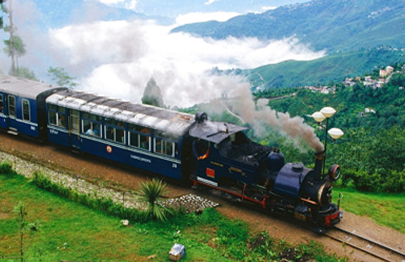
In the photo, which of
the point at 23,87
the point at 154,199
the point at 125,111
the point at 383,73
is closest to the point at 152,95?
the point at 23,87

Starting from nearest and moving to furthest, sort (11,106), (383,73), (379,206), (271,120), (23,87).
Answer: (379,206)
(271,120)
(23,87)
(11,106)
(383,73)

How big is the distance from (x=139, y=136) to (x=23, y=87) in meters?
8.19

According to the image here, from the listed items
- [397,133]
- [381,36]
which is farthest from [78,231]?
[381,36]

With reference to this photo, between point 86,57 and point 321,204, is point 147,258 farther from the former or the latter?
point 86,57

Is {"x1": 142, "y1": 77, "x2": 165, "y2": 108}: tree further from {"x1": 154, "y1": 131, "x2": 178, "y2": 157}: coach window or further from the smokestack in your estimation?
the smokestack

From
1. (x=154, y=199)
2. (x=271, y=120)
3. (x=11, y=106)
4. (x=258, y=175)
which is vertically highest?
(x=271, y=120)

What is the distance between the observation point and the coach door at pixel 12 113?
2021 cm

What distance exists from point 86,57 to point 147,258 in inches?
897

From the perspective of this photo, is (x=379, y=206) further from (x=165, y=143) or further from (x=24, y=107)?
(x=24, y=107)

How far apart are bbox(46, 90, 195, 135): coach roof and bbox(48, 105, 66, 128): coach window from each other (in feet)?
1.02

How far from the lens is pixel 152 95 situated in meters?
25.6

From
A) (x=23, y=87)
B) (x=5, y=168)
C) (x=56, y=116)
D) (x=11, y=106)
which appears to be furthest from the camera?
(x=11, y=106)

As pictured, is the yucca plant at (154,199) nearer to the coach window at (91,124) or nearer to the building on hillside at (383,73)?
the coach window at (91,124)

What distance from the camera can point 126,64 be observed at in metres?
26.1
